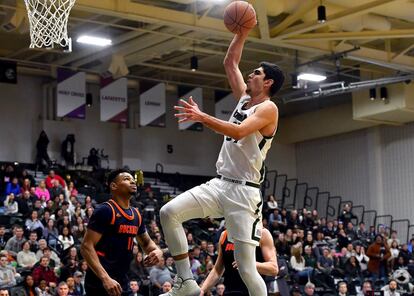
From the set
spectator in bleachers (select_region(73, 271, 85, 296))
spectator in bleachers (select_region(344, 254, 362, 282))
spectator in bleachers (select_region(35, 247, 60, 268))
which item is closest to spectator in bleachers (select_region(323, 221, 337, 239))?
spectator in bleachers (select_region(344, 254, 362, 282))

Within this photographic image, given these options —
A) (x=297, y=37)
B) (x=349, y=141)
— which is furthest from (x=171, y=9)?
(x=349, y=141)

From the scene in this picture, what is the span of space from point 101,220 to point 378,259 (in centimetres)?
1968

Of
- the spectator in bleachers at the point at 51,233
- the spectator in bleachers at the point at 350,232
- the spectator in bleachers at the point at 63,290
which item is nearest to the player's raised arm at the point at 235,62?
the spectator in bleachers at the point at 63,290

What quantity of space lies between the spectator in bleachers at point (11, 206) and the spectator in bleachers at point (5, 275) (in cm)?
476

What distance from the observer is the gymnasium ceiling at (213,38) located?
2220 centimetres

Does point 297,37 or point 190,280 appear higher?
point 297,37

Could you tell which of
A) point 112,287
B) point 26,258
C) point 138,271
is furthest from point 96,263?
point 138,271

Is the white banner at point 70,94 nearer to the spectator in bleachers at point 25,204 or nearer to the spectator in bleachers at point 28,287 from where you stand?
the spectator in bleachers at point 25,204

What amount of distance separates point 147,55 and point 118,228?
2137cm

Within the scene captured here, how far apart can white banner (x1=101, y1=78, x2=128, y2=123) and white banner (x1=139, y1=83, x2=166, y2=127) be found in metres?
0.80

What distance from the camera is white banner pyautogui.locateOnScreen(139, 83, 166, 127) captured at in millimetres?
29422

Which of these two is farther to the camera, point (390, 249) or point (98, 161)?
point (98, 161)

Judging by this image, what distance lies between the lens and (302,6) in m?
22.7

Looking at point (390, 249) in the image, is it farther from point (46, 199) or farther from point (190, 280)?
point (190, 280)
